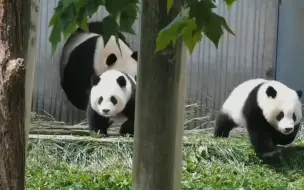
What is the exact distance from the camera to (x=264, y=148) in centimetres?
480

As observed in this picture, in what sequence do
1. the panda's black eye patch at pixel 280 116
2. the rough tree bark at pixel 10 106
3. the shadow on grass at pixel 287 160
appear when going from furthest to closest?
the panda's black eye patch at pixel 280 116
the shadow on grass at pixel 287 160
the rough tree bark at pixel 10 106

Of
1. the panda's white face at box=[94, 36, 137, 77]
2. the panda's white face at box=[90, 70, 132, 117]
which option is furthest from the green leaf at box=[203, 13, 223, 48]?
the panda's white face at box=[94, 36, 137, 77]

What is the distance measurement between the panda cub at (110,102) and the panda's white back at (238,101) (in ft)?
2.94

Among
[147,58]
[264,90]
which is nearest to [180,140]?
[147,58]

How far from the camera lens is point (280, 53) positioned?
230 inches

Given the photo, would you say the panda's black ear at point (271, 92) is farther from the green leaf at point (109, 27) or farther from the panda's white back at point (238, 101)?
the green leaf at point (109, 27)

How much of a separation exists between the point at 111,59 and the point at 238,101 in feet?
5.02

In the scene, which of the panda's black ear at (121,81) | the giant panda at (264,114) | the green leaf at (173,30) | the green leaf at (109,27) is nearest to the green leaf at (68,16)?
the green leaf at (109,27)

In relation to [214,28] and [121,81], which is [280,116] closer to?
[121,81]

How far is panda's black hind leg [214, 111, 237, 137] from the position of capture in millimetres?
5352

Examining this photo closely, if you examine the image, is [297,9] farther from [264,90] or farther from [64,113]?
[64,113]

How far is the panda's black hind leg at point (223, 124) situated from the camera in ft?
17.6

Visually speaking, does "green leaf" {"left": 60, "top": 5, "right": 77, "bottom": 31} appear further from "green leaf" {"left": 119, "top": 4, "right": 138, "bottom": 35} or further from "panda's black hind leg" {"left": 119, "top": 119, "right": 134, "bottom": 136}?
"panda's black hind leg" {"left": 119, "top": 119, "right": 134, "bottom": 136}

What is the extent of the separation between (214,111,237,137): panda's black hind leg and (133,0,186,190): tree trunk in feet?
11.1
